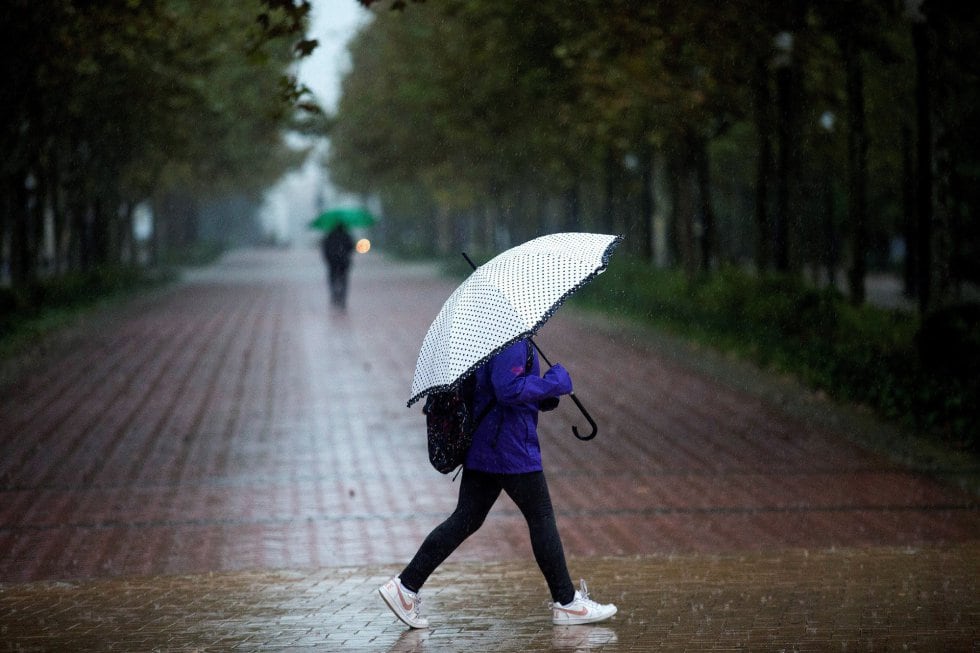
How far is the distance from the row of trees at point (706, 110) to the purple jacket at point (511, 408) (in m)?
4.71

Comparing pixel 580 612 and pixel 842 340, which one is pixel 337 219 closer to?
pixel 842 340

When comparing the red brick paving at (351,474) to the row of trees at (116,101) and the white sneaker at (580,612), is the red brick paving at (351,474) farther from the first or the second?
the row of trees at (116,101)

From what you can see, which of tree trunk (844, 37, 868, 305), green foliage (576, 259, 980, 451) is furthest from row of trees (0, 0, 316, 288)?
tree trunk (844, 37, 868, 305)

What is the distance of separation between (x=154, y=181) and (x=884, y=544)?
32.5 m

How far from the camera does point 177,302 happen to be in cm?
3228

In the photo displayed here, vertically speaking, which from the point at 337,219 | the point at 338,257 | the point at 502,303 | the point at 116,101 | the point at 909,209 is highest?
the point at 116,101

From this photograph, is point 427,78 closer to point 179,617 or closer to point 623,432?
point 623,432

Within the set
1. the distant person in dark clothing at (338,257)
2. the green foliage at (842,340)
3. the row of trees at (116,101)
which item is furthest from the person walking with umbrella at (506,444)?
the distant person in dark clothing at (338,257)

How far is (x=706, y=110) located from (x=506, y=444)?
15.4 m

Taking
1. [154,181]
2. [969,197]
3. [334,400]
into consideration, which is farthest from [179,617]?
[154,181]

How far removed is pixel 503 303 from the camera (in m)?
5.55

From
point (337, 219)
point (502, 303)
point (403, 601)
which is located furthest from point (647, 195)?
point (502, 303)

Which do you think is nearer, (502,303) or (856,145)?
(502,303)

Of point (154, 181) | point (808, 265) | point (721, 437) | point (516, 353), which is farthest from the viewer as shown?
point (808, 265)
